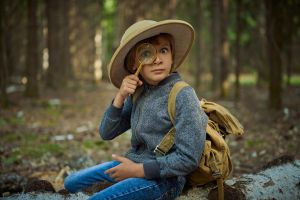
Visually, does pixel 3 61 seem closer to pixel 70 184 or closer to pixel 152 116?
pixel 70 184

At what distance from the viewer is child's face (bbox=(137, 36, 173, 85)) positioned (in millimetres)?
3012

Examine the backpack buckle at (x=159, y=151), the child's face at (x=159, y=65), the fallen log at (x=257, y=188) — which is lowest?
the fallen log at (x=257, y=188)

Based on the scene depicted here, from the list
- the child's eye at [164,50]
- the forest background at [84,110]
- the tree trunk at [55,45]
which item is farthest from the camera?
the tree trunk at [55,45]

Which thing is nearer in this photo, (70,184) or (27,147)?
(70,184)

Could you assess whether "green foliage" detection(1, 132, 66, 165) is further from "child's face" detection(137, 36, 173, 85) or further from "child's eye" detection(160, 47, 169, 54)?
"child's eye" detection(160, 47, 169, 54)

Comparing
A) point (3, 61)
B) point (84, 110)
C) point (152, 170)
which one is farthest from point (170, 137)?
point (84, 110)

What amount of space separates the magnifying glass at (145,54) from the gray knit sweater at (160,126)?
21 cm

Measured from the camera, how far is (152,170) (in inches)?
110

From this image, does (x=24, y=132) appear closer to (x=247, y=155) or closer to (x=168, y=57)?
(x=247, y=155)

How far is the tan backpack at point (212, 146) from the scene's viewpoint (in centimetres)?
287

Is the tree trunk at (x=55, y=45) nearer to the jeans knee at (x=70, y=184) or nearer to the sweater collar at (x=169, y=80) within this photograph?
the jeans knee at (x=70, y=184)

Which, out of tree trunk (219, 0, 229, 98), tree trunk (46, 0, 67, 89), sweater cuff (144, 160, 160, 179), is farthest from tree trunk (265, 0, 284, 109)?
tree trunk (46, 0, 67, 89)

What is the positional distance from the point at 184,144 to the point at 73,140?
16.7 ft

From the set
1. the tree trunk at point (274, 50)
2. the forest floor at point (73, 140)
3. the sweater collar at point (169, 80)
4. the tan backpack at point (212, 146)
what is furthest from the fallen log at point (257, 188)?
the tree trunk at point (274, 50)
